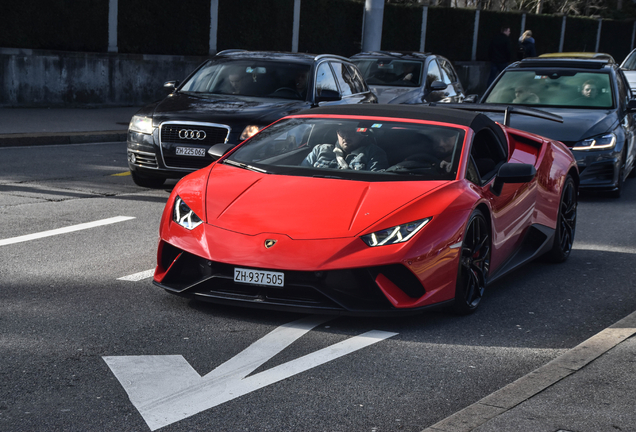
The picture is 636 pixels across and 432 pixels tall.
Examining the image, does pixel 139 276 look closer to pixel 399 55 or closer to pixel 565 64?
pixel 565 64

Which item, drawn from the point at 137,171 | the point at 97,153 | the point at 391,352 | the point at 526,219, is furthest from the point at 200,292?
the point at 97,153

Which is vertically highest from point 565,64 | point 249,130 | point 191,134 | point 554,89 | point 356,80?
point 565,64

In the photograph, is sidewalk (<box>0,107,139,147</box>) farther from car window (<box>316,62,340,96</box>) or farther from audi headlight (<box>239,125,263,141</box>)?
audi headlight (<box>239,125,263,141</box>)

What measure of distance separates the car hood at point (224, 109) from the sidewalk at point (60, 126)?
4.38 m

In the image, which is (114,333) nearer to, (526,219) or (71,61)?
(526,219)

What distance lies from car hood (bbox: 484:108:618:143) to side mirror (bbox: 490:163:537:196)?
446cm

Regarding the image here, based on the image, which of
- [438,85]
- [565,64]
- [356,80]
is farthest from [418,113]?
[438,85]

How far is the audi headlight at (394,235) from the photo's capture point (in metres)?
5.25

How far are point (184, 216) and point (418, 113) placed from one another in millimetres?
→ 1997

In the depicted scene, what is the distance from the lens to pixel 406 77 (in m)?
17.0

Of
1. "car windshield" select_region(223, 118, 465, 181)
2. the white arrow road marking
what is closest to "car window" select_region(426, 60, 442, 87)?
"car windshield" select_region(223, 118, 465, 181)

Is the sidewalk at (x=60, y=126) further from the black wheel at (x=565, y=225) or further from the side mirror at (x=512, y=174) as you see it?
the side mirror at (x=512, y=174)

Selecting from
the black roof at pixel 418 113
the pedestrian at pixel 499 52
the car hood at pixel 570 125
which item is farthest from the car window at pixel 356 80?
the pedestrian at pixel 499 52

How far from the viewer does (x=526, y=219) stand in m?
6.91
